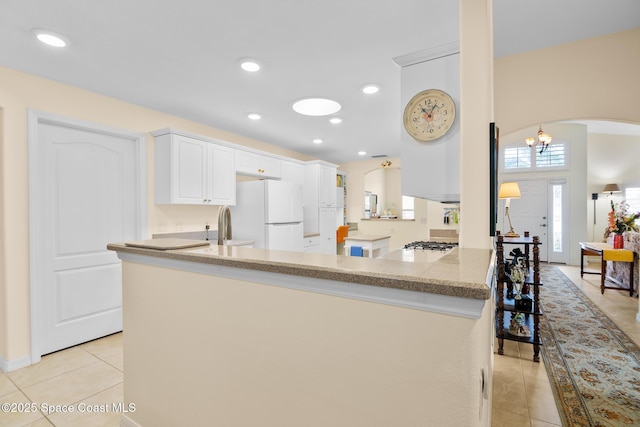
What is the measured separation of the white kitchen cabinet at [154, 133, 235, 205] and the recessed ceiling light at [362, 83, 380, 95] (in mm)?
1982

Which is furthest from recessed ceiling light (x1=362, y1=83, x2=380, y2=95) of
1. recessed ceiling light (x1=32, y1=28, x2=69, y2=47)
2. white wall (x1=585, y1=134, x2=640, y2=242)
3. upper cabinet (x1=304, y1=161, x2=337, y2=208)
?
white wall (x1=585, y1=134, x2=640, y2=242)

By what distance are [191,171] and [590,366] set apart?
4.09 metres

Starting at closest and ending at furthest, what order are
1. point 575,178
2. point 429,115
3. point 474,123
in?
point 474,123 → point 429,115 → point 575,178

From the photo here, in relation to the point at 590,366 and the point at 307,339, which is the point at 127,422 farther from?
the point at 590,366

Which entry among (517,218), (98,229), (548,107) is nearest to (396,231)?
(517,218)

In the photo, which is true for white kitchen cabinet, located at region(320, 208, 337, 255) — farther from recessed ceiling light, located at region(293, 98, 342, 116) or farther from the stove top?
the stove top

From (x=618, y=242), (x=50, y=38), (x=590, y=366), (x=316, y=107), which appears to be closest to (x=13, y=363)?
(x=50, y=38)

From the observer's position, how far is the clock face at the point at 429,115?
177cm

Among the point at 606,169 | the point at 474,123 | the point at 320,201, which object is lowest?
the point at 320,201

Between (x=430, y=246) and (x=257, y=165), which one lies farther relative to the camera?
(x=257, y=165)

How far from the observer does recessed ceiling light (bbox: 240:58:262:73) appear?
7.45ft

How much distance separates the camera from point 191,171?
3.46 meters

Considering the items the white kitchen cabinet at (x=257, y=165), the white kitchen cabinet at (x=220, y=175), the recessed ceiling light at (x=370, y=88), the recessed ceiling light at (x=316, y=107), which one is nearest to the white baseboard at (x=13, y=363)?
the white kitchen cabinet at (x=220, y=175)

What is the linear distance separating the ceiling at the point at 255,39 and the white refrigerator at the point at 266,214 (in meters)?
1.38
